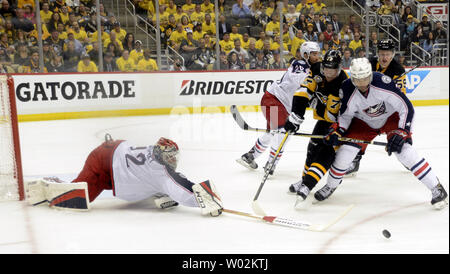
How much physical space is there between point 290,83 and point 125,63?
4223 mm

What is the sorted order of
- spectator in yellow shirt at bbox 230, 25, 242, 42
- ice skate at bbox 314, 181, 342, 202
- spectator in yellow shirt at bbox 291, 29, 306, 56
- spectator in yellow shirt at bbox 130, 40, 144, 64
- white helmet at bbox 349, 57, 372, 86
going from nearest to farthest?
1. white helmet at bbox 349, 57, 372, 86
2. ice skate at bbox 314, 181, 342, 202
3. spectator in yellow shirt at bbox 130, 40, 144, 64
4. spectator in yellow shirt at bbox 230, 25, 242, 42
5. spectator in yellow shirt at bbox 291, 29, 306, 56

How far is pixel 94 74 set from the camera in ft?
23.6

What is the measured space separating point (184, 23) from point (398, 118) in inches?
220

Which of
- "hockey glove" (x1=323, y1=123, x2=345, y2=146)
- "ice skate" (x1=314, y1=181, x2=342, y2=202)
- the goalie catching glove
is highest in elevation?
"hockey glove" (x1=323, y1=123, x2=345, y2=146)

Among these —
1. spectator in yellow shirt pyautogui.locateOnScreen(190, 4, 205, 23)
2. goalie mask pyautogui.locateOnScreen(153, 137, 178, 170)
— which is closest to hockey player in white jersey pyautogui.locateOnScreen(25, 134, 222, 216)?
goalie mask pyautogui.locateOnScreen(153, 137, 178, 170)

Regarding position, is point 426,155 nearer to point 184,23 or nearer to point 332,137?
point 332,137

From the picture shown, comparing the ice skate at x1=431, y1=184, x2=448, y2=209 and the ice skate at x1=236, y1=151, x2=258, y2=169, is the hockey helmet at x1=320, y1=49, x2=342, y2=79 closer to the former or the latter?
the ice skate at x1=431, y1=184, x2=448, y2=209

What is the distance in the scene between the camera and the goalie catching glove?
2.64m

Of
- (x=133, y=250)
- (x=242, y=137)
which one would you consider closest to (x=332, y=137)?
(x=133, y=250)

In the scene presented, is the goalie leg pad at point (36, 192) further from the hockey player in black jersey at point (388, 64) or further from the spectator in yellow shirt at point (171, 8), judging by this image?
the spectator in yellow shirt at point (171, 8)

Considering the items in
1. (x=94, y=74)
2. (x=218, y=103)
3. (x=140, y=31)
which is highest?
(x=140, y=31)

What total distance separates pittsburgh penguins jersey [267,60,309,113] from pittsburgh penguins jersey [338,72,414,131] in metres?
0.80

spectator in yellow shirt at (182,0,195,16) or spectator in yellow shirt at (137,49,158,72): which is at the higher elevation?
spectator in yellow shirt at (182,0,195,16)

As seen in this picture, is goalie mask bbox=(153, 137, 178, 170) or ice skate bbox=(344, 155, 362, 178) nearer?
goalie mask bbox=(153, 137, 178, 170)
